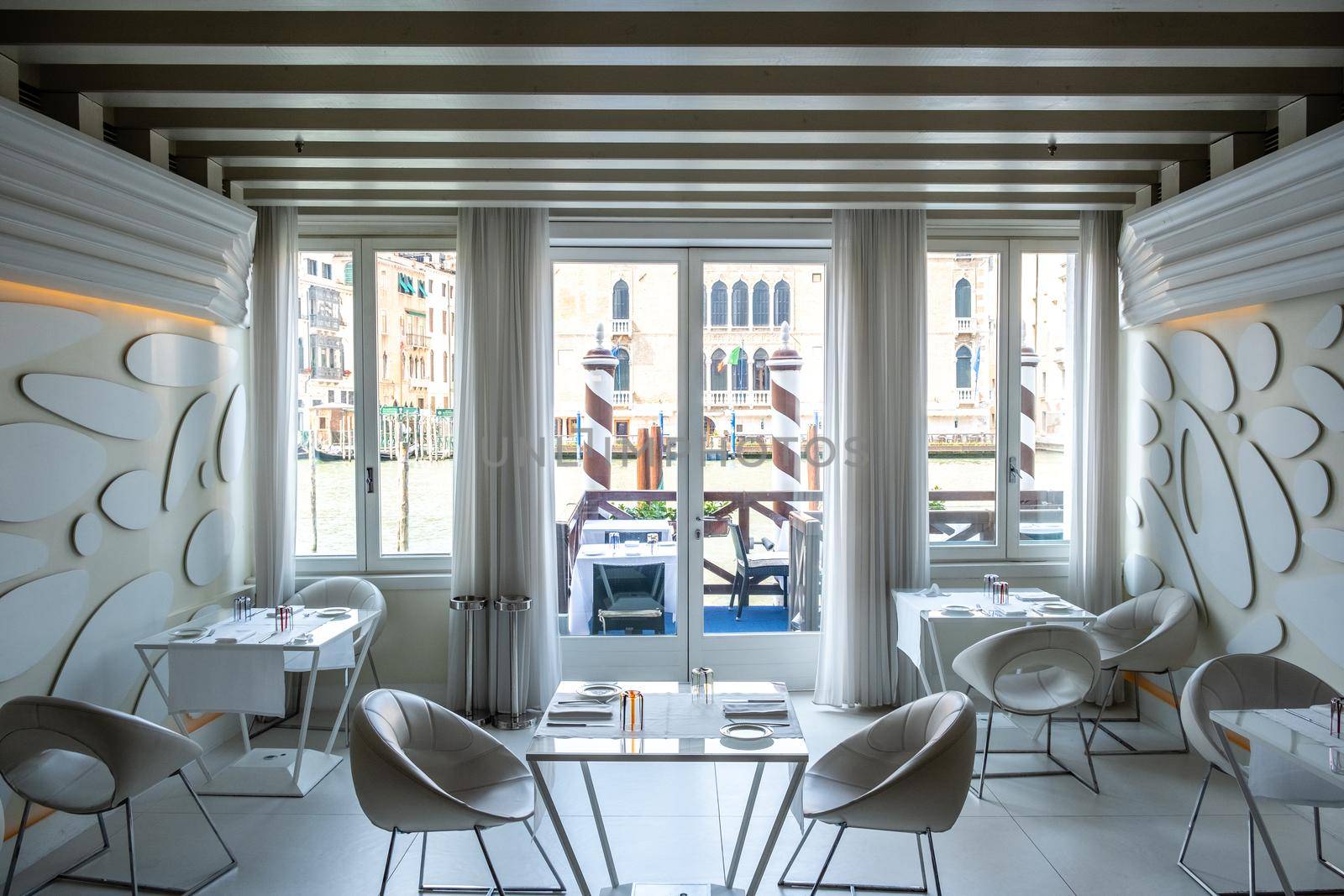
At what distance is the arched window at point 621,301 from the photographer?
5469 mm

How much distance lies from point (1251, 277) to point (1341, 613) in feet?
4.69

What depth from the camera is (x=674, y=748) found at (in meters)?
2.80

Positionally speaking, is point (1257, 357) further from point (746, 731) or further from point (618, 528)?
point (618, 528)

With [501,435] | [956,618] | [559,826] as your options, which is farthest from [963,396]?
[559,826]

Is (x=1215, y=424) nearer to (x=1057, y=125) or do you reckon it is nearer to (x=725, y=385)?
(x=1057, y=125)

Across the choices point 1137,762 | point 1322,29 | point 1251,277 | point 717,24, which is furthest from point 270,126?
point 1137,762

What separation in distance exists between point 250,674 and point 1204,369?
187 inches

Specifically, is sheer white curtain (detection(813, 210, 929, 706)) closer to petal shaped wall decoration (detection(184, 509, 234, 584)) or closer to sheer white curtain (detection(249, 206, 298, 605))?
sheer white curtain (detection(249, 206, 298, 605))

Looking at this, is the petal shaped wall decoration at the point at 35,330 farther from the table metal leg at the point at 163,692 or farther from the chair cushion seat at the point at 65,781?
the chair cushion seat at the point at 65,781

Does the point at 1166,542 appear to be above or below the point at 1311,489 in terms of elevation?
below

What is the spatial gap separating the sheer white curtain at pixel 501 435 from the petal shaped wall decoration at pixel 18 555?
205 centimetres

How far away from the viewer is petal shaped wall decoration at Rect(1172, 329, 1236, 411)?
4340 mm

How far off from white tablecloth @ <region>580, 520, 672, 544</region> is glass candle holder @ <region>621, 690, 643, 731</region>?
2.28 m

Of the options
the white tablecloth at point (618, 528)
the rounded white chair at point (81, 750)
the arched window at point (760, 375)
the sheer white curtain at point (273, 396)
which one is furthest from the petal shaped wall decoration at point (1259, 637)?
the sheer white curtain at point (273, 396)
